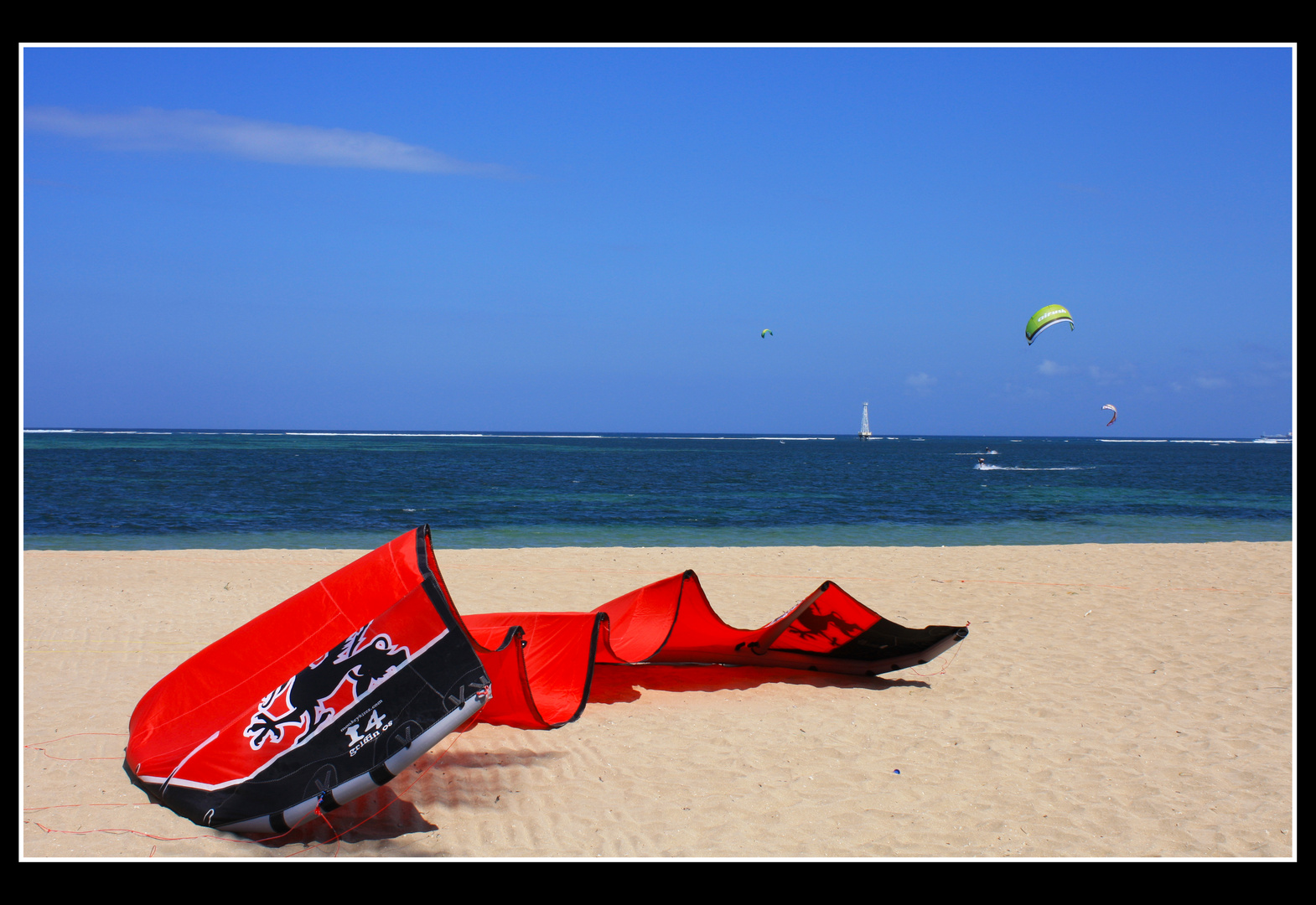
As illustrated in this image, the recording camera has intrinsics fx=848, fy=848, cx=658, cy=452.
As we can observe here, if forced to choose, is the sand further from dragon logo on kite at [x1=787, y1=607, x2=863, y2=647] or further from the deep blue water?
the deep blue water

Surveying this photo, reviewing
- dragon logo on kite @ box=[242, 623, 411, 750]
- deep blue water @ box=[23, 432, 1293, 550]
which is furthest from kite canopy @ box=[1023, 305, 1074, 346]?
dragon logo on kite @ box=[242, 623, 411, 750]

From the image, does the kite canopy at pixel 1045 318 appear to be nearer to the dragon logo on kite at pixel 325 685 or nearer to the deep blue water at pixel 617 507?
the deep blue water at pixel 617 507

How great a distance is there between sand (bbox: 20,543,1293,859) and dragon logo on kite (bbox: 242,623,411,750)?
20.6 inches

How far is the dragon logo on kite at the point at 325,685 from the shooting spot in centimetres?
425

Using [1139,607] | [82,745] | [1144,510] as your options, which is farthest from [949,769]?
[1144,510]

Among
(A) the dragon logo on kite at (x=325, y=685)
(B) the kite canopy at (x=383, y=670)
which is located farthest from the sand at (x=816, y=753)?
(A) the dragon logo on kite at (x=325, y=685)

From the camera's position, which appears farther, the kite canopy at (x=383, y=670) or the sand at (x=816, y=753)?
the sand at (x=816, y=753)

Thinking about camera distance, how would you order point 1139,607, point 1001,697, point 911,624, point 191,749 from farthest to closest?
point 1139,607 < point 911,624 < point 1001,697 < point 191,749

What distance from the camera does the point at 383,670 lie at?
424 cm

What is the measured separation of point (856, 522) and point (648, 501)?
879cm

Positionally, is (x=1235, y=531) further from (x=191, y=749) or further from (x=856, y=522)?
(x=191, y=749)

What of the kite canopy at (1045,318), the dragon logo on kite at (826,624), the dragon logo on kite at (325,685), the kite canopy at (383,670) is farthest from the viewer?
the kite canopy at (1045,318)

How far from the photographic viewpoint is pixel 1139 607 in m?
10.0
